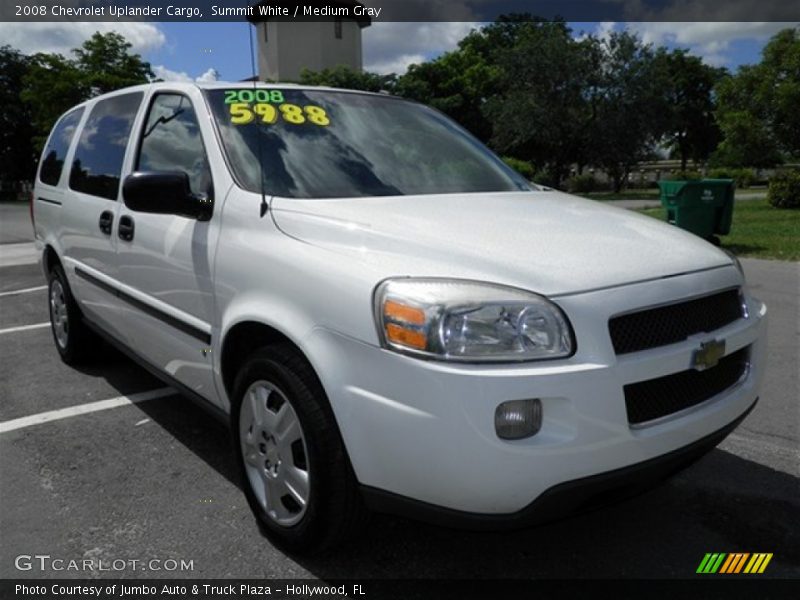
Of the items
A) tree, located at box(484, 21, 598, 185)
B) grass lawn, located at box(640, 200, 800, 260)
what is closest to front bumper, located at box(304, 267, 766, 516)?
grass lawn, located at box(640, 200, 800, 260)

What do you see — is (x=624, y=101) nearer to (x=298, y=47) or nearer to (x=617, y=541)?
(x=298, y=47)

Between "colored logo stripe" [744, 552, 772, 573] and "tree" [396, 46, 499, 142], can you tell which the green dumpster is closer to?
"colored logo stripe" [744, 552, 772, 573]

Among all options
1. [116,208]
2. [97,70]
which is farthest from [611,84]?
[116,208]

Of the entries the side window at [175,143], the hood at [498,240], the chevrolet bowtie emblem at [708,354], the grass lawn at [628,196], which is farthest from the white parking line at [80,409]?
the grass lawn at [628,196]

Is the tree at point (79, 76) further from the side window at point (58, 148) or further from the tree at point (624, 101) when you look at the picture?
the side window at point (58, 148)

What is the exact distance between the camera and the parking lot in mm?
2592

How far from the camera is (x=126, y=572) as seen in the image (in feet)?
8.42

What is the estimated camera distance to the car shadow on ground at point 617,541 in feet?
8.40

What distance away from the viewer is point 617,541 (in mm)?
2748

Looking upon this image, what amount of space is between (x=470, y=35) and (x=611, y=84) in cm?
2725

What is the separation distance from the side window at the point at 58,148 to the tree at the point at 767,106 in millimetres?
23298

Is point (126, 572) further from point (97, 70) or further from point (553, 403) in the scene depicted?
point (97, 70)

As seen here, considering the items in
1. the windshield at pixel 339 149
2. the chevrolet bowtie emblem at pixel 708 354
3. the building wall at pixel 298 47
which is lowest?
the chevrolet bowtie emblem at pixel 708 354

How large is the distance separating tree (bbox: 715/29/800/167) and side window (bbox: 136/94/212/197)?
2383cm
